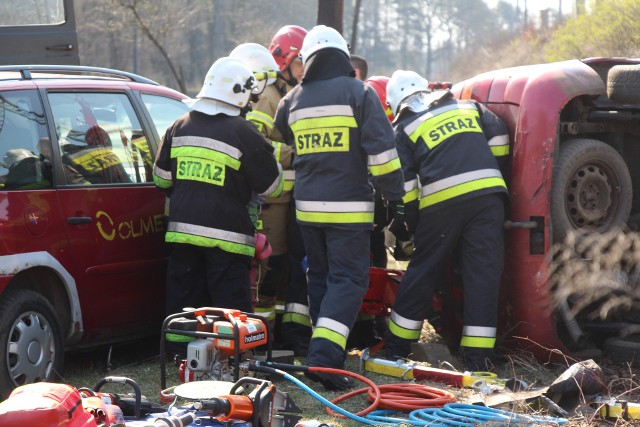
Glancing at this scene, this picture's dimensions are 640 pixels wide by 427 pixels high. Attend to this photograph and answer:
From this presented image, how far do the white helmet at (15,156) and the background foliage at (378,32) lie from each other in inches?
553

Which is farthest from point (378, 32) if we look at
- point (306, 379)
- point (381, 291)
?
point (306, 379)

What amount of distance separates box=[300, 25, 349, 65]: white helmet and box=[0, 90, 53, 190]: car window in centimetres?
162

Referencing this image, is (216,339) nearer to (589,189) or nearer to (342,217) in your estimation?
(342,217)

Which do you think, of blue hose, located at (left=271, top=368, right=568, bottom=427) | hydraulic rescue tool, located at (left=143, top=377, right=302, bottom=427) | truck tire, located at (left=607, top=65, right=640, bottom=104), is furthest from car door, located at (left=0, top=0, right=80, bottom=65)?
hydraulic rescue tool, located at (left=143, top=377, right=302, bottom=427)

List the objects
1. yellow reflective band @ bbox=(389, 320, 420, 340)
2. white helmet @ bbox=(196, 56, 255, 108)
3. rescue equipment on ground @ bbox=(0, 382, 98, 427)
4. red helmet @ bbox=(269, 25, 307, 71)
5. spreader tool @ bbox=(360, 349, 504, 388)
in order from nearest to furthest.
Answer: rescue equipment on ground @ bbox=(0, 382, 98, 427)
spreader tool @ bbox=(360, 349, 504, 388)
white helmet @ bbox=(196, 56, 255, 108)
yellow reflective band @ bbox=(389, 320, 420, 340)
red helmet @ bbox=(269, 25, 307, 71)

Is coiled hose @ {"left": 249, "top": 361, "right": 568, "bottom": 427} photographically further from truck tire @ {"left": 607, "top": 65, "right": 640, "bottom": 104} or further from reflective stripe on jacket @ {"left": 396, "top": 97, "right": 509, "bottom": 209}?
truck tire @ {"left": 607, "top": 65, "right": 640, "bottom": 104}

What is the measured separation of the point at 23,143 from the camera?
17.3 feet

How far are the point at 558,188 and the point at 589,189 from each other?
0.34 m

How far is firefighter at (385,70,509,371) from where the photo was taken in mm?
5949

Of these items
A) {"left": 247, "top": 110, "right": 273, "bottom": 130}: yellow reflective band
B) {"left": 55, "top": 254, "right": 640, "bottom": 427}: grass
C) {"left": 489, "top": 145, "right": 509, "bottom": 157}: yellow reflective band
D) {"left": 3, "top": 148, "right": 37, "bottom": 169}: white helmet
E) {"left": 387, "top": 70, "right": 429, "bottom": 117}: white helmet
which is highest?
{"left": 387, "top": 70, "right": 429, "bottom": 117}: white helmet

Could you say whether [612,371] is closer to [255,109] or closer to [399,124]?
[399,124]

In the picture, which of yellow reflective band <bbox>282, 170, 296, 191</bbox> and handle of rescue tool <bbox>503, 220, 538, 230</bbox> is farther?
yellow reflective band <bbox>282, 170, 296, 191</bbox>

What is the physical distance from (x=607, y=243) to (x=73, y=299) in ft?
10.8

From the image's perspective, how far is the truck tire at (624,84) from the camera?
18.9 feet
